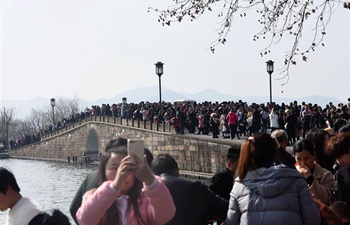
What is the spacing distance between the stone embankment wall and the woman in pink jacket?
2286 cm

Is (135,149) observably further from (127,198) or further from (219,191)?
(219,191)

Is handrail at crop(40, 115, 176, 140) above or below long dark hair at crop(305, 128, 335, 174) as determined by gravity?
below

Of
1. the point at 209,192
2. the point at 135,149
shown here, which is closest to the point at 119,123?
the point at 209,192

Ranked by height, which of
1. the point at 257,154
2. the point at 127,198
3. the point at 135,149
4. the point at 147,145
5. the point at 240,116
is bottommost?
the point at 147,145

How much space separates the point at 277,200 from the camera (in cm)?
478

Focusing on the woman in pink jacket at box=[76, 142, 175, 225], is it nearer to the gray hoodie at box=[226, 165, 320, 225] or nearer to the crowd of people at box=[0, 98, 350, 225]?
the crowd of people at box=[0, 98, 350, 225]

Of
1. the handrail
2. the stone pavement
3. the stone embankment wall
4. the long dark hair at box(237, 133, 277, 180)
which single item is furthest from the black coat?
the handrail

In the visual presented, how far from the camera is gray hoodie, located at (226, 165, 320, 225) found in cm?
476

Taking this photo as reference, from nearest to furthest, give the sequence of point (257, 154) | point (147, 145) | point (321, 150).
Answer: point (257, 154)
point (321, 150)
point (147, 145)

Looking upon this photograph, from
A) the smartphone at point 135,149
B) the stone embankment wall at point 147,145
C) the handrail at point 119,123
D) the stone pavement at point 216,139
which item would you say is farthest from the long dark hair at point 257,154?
the handrail at point 119,123

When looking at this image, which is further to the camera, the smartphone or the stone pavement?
the stone pavement

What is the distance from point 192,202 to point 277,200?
0.60 m

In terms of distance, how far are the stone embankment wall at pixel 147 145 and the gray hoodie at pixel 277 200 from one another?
2200cm

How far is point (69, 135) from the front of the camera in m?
61.9
